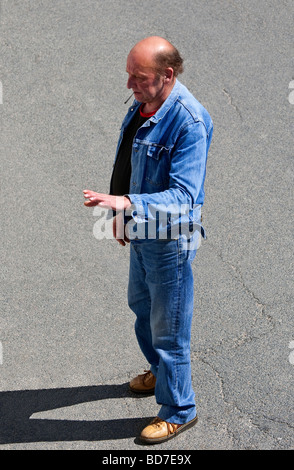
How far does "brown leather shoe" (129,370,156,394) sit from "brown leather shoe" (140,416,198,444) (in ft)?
1.04

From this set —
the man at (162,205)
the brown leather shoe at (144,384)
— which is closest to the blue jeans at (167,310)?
the man at (162,205)

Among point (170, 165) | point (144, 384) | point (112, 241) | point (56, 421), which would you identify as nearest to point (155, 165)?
point (170, 165)

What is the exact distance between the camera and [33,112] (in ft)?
20.5

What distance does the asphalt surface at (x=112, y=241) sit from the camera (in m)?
4.00

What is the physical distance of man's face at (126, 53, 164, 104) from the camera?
313 centimetres

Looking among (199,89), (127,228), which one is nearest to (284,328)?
(127,228)

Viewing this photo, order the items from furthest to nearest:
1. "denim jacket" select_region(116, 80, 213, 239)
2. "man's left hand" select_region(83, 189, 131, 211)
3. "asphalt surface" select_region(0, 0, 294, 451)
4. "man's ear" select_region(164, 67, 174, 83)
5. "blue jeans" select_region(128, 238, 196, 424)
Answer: "asphalt surface" select_region(0, 0, 294, 451), "blue jeans" select_region(128, 238, 196, 424), "man's ear" select_region(164, 67, 174, 83), "denim jacket" select_region(116, 80, 213, 239), "man's left hand" select_region(83, 189, 131, 211)

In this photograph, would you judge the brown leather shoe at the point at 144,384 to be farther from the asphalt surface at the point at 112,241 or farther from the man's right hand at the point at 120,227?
the man's right hand at the point at 120,227

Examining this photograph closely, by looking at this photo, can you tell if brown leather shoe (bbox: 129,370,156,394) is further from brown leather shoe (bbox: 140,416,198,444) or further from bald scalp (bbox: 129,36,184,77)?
bald scalp (bbox: 129,36,184,77)

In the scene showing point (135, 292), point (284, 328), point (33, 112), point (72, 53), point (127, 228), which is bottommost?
point (284, 328)

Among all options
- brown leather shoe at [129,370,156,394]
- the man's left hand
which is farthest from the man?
brown leather shoe at [129,370,156,394]

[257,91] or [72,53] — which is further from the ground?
[72,53]

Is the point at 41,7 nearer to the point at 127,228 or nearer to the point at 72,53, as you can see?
the point at 72,53

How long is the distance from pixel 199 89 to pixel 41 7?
6.96ft
